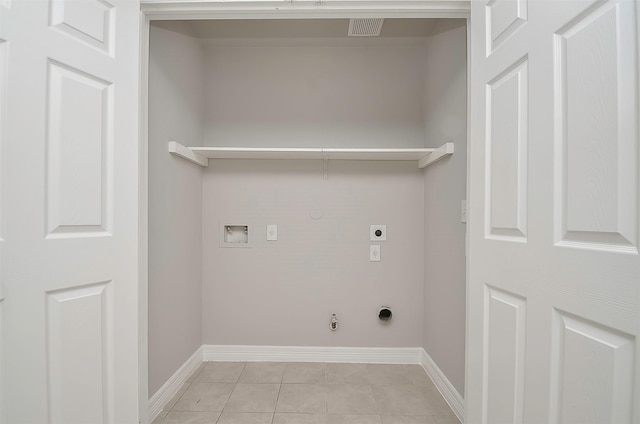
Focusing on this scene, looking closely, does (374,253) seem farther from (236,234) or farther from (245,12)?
(245,12)

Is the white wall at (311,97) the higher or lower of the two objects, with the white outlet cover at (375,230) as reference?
higher

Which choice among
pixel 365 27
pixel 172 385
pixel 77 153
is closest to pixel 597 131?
pixel 77 153

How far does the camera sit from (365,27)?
194cm

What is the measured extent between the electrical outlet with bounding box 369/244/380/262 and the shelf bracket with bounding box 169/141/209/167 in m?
1.46

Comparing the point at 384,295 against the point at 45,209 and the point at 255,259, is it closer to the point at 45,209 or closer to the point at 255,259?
the point at 255,259

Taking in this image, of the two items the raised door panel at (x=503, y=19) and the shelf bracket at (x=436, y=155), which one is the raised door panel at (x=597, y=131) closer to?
the raised door panel at (x=503, y=19)

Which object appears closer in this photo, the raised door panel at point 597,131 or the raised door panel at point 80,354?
the raised door panel at point 597,131

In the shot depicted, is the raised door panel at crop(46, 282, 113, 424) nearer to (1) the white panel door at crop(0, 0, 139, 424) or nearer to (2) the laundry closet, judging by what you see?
(1) the white panel door at crop(0, 0, 139, 424)

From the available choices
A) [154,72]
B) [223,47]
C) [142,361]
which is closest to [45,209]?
[142,361]

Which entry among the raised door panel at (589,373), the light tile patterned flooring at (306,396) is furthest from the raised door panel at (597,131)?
the light tile patterned flooring at (306,396)

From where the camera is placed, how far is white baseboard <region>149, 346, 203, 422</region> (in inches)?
62.5

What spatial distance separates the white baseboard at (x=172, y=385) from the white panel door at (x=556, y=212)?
164 centimetres

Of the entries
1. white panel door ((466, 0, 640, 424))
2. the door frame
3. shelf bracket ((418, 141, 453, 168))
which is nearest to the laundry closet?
shelf bracket ((418, 141, 453, 168))

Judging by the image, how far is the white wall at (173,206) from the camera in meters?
1.61
